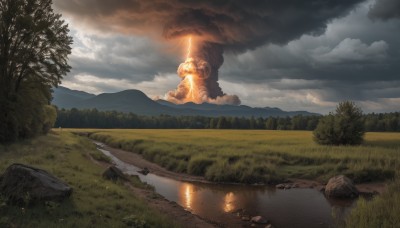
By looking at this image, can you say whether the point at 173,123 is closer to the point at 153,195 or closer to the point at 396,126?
the point at 396,126

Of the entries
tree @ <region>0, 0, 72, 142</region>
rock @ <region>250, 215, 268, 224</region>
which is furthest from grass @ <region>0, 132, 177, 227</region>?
tree @ <region>0, 0, 72, 142</region>

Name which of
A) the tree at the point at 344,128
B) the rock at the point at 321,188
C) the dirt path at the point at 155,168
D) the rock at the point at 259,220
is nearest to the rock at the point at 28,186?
the rock at the point at 259,220

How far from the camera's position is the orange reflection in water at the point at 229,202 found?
24.1m

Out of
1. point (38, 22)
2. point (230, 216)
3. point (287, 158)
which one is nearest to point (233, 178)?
point (287, 158)

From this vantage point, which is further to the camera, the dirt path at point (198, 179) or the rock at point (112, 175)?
the dirt path at point (198, 179)

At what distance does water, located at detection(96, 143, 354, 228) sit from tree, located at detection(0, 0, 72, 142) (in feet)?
77.4

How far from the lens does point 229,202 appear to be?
85.2ft

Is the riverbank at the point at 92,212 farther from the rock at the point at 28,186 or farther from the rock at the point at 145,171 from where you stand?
the rock at the point at 145,171

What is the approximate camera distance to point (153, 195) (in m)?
25.1

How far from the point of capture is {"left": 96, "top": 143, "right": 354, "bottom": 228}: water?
71.0ft

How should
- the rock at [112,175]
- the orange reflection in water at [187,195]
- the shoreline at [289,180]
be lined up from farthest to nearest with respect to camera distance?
the shoreline at [289,180] → the rock at [112,175] → the orange reflection in water at [187,195]

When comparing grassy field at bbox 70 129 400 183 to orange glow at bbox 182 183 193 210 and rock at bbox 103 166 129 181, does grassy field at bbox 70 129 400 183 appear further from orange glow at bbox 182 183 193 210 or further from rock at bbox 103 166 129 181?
rock at bbox 103 166 129 181

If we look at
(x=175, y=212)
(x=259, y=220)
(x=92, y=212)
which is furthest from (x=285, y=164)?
(x=92, y=212)

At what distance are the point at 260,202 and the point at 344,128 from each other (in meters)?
32.0
